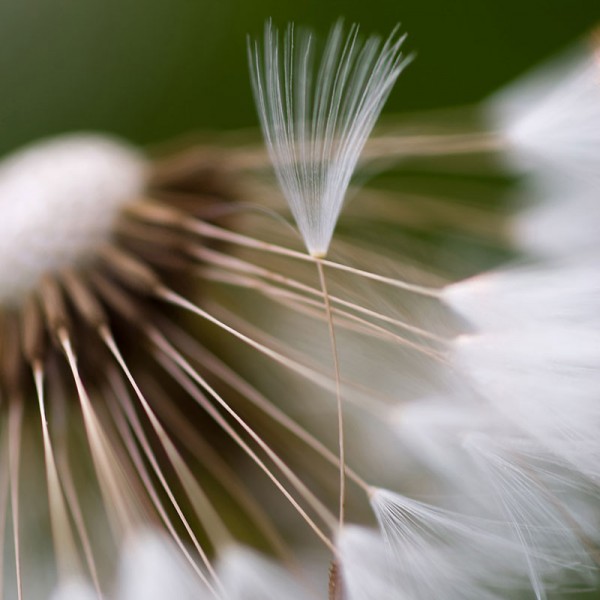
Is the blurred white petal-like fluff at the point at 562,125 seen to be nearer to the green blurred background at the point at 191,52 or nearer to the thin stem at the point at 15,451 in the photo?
the green blurred background at the point at 191,52

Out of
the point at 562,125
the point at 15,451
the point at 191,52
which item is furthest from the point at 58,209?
the point at 191,52

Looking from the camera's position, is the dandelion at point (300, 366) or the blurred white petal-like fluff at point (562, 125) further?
the blurred white petal-like fluff at point (562, 125)

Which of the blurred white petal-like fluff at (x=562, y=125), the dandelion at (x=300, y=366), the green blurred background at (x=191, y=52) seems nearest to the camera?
the dandelion at (x=300, y=366)

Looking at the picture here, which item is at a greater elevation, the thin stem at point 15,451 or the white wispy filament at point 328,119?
the white wispy filament at point 328,119

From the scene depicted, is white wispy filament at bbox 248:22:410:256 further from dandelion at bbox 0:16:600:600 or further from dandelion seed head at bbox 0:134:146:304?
dandelion seed head at bbox 0:134:146:304

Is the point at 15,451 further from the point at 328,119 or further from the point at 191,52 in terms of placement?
the point at 191,52

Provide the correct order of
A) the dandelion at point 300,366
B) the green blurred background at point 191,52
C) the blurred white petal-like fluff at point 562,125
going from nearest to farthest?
the dandelion at point 300,366 → the blurred white petal-like fluff at point 562,125 → the green blurred background at point 191,52

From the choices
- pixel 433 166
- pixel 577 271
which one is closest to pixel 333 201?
pixel 577 271

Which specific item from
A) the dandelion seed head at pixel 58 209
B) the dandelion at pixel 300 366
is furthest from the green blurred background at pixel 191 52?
the dandelion seed head at pixel 58 209

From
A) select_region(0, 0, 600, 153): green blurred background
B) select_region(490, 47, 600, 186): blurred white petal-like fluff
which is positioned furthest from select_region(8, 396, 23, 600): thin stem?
select_region(0, 0, 600, 153): green blurred background
